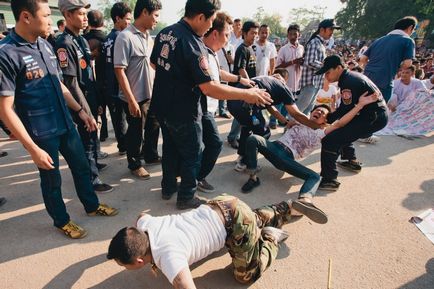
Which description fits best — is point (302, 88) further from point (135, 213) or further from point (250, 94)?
point (135, 213)

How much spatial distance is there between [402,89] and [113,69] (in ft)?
18.7

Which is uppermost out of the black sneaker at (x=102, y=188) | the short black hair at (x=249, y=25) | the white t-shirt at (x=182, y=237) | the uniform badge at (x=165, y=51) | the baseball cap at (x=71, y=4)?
the baseball cap at (x=71, y=4)

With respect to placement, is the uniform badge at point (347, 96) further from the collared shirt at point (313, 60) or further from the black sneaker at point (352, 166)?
the collared shirt at point (313, 60)

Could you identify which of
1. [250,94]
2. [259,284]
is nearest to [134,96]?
[250,94]

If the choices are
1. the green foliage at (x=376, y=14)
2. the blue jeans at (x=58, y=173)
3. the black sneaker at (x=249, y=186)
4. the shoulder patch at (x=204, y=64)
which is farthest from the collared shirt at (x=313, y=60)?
the green foliage at (x=376, y=14)

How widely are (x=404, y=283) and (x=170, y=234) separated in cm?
176

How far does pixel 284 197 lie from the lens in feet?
10.8

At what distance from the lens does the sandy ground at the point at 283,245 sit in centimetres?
215

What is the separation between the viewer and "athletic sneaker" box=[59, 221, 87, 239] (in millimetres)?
2516

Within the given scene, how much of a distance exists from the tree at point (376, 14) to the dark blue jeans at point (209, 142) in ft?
94.8

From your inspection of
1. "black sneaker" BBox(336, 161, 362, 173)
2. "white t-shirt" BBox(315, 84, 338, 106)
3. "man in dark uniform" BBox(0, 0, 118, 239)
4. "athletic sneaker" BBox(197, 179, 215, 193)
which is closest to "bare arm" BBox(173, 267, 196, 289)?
"man in dark uniform" BBox(0, 0, 118, 239)

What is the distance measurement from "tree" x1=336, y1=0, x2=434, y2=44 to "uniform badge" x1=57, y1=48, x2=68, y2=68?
29745 mm

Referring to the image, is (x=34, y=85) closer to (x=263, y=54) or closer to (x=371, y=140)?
(x=263, y=54)

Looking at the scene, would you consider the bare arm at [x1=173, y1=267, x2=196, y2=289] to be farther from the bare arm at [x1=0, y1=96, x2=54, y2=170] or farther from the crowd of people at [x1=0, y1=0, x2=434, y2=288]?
the bare arm at [x1=0, y1=96, x2=54, y2=170]
